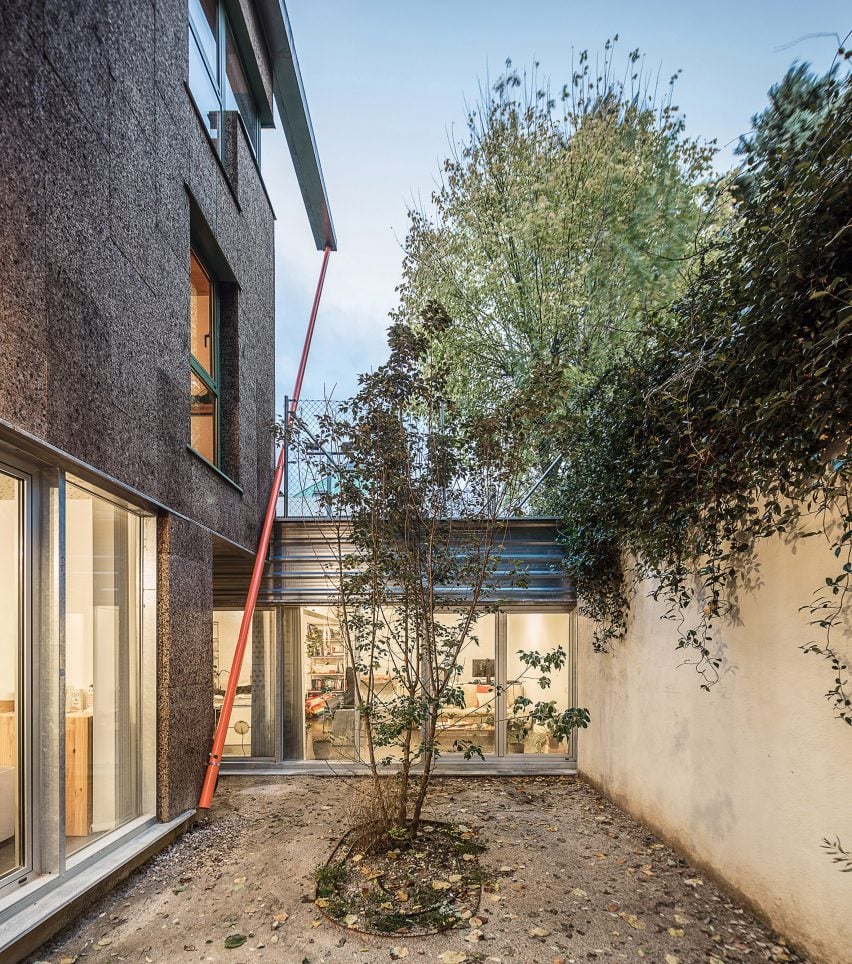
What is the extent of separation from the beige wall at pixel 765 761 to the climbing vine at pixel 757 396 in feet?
0.52

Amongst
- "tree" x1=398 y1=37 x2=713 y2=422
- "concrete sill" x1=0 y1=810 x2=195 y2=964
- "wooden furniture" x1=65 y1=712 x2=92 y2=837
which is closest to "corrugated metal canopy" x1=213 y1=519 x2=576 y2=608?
"tree" x1=398 y1=37 x2=713 y2=422

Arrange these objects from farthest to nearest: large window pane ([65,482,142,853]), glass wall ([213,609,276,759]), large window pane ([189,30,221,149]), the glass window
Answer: glass wall ([213,609,276,759]) → the glass window → large window pane ([189,30,221,149]) → large window pane ([65,482,142,853])

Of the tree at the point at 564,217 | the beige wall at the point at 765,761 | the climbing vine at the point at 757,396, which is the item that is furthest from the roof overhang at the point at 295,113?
the beige wall at the point at 765,761

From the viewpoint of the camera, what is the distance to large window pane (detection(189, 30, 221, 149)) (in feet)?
15.7

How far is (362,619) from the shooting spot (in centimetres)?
438

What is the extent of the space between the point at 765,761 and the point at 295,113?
8.34m

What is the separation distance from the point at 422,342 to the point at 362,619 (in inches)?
84.6

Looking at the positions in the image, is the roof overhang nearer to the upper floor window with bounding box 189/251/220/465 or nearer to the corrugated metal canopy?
the upper floor window with bounding box 189/251/220/465

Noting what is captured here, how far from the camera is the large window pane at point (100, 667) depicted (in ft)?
11.1

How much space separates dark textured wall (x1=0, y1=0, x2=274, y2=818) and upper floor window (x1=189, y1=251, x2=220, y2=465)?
20 centimetres

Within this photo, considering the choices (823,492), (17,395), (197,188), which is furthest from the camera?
(197,188)

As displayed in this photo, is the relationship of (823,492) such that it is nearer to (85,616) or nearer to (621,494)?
(621,494)

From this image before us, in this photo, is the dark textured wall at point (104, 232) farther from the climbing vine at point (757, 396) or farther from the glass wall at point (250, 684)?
the climbing vine at point (757, 396)

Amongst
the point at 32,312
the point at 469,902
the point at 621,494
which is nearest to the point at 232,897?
the point at 469,902
